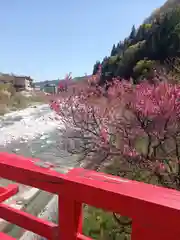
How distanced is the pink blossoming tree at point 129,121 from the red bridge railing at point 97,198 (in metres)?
2.01

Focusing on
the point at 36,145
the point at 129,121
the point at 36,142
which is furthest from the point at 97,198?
the point at 36,142

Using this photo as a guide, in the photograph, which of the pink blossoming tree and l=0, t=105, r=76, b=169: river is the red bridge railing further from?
l=0, t=105, r=76, b=169: river

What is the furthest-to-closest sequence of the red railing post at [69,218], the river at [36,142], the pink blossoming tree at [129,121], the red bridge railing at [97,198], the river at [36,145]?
the river at [36,142]
the river at [36,145]
the pink blossoming tree at [129,121]
the red railing post at [69,218]
the red bridge railing at [97,198]

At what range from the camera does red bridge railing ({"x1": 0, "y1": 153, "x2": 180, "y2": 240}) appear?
62 cm

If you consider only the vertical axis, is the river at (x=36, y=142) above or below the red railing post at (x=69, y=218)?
below

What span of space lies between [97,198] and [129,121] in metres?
2.58

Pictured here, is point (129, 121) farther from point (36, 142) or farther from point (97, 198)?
point (36, 142)

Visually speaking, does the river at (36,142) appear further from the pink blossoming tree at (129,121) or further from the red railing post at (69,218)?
the red railing post at (69,218)

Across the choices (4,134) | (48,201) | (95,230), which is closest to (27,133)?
(4,134)

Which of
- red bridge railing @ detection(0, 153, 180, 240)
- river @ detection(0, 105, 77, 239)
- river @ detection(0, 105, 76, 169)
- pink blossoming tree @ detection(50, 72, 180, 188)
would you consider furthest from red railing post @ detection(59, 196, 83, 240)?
river @ detection(0, 105, 76, 169)

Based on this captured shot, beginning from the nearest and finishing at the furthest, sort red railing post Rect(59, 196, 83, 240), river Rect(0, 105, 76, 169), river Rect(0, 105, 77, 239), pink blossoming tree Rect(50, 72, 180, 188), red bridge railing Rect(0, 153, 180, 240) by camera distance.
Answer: red bridge railing Rect(0, 153, 180, 240)
red railing post Rect(59, 196, 83, 240)
pink blossoming tree Rect(50, 72, 180, 188)
river Rect(0, 105, 77, 239)
river Rect(0, 105, 76, 169)

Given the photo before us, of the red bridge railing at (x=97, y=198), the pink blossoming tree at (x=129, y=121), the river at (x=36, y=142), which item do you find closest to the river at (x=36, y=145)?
the river at (x=36, y=142)

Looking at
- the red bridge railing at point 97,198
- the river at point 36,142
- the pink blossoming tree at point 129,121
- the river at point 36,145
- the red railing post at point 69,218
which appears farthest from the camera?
the river at point 36,142

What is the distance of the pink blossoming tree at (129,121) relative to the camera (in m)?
2.77
